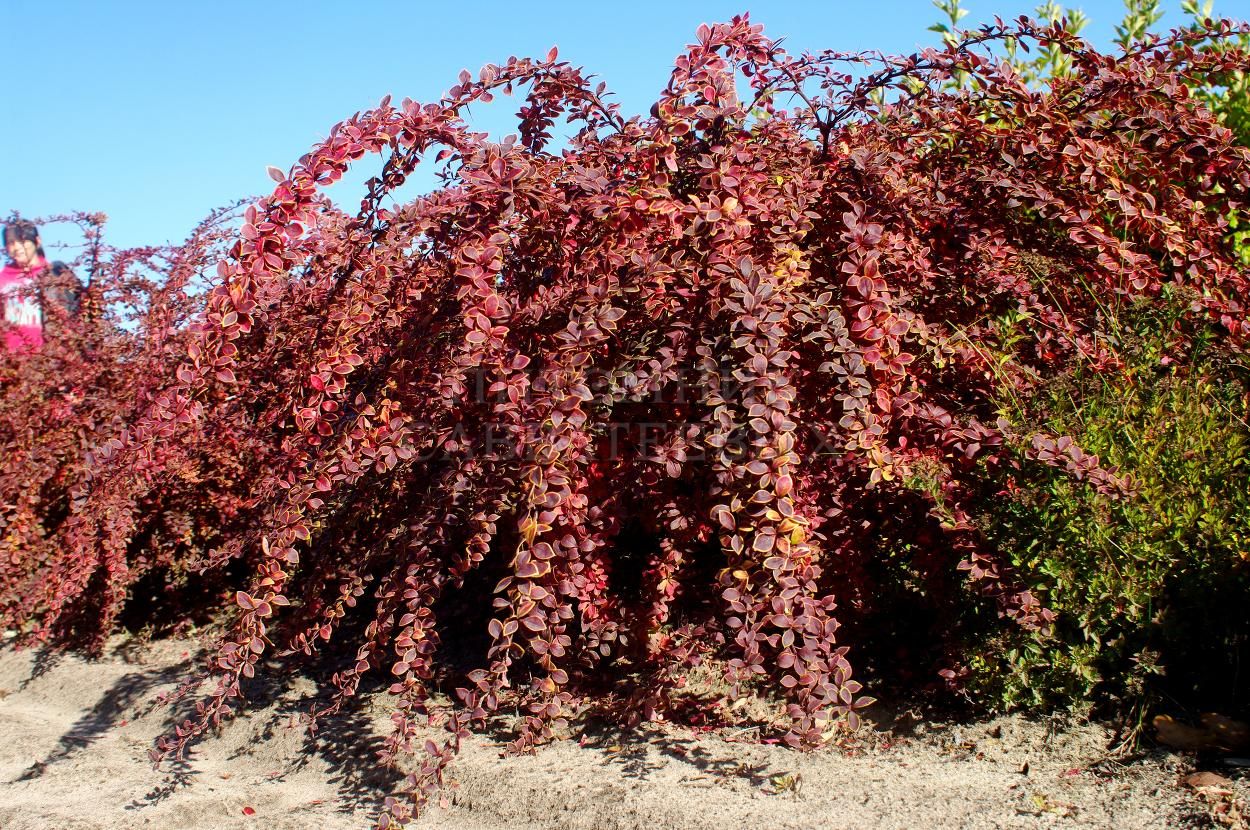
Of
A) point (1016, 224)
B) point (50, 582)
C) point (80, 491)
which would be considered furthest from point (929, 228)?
point (50, 582)

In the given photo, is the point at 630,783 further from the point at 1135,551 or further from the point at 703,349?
the point at 1135,551

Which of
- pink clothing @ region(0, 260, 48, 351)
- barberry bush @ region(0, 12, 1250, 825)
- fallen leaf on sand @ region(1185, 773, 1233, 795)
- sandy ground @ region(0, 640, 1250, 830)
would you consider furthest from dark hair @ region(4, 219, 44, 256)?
fallen leaf on sand @ region(1185, 773, 1233, 795)

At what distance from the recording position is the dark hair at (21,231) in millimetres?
5805

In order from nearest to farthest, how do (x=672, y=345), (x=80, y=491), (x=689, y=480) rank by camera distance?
(x=672, y=345), (x=689, y=480), (x=80, y=491)

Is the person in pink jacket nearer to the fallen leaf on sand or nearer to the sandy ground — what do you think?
the sandy ground

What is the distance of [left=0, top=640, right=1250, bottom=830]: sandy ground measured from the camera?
2.71 m

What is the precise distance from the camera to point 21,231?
6039 mm

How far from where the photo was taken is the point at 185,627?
4.96 metres

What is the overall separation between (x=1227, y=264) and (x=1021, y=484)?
1207mm

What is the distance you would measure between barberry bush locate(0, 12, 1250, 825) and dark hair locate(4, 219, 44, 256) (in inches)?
116

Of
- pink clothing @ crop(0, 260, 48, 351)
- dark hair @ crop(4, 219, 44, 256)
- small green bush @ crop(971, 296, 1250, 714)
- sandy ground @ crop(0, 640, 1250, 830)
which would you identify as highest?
dark hair @ crop(4, 219, 44, 256)

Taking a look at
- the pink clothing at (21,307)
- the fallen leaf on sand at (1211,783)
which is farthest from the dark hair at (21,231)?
the fallen leaf on sand at (1211,783)

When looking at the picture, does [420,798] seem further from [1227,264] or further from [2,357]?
[2,357]

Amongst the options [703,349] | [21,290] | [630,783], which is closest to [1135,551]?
[703,349]
